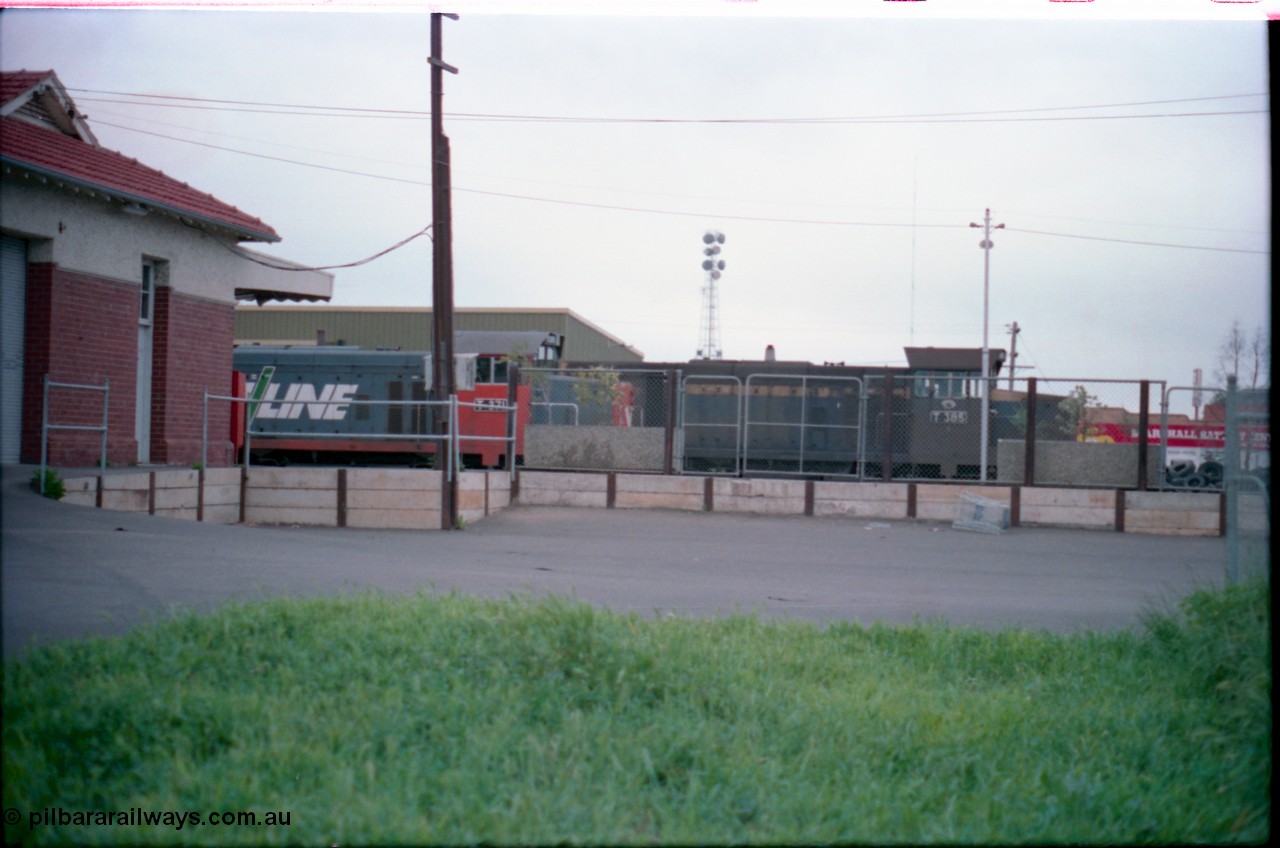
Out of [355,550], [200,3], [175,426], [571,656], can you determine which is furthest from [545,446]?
[200,3]

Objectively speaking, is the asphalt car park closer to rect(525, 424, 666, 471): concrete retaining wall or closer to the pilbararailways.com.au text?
the pilbararailways.com.au text

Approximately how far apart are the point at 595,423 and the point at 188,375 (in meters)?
7.02

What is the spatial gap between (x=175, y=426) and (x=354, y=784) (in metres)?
13.1

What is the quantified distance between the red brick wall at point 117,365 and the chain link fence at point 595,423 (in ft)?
17.2

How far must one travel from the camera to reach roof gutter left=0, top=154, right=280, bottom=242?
1144 centimetres

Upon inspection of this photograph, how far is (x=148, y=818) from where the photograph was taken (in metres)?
3.30

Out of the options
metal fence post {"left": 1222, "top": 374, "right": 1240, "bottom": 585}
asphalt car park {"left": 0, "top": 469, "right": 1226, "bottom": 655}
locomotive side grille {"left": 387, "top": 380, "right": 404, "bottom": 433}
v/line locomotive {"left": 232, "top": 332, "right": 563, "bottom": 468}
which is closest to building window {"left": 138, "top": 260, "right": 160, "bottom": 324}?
asphalt car park {"left": 0, "top": 469, "right": 1226, "bottom": 655}

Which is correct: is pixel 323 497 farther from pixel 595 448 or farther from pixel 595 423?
pixel 595 423

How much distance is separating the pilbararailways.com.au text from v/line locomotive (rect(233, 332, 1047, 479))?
11706 millimetres

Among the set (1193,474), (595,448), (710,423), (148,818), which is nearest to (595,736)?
(148,818)

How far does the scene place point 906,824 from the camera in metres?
3.73

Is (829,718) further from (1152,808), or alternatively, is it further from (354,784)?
(354,784)

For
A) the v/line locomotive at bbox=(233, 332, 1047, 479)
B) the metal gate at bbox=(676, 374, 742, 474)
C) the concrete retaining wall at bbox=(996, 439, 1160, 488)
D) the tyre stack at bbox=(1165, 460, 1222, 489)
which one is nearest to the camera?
the concrete retaining wall at bbox=(996, 439, 1160, 488)

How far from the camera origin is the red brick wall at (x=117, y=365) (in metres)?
12.5
